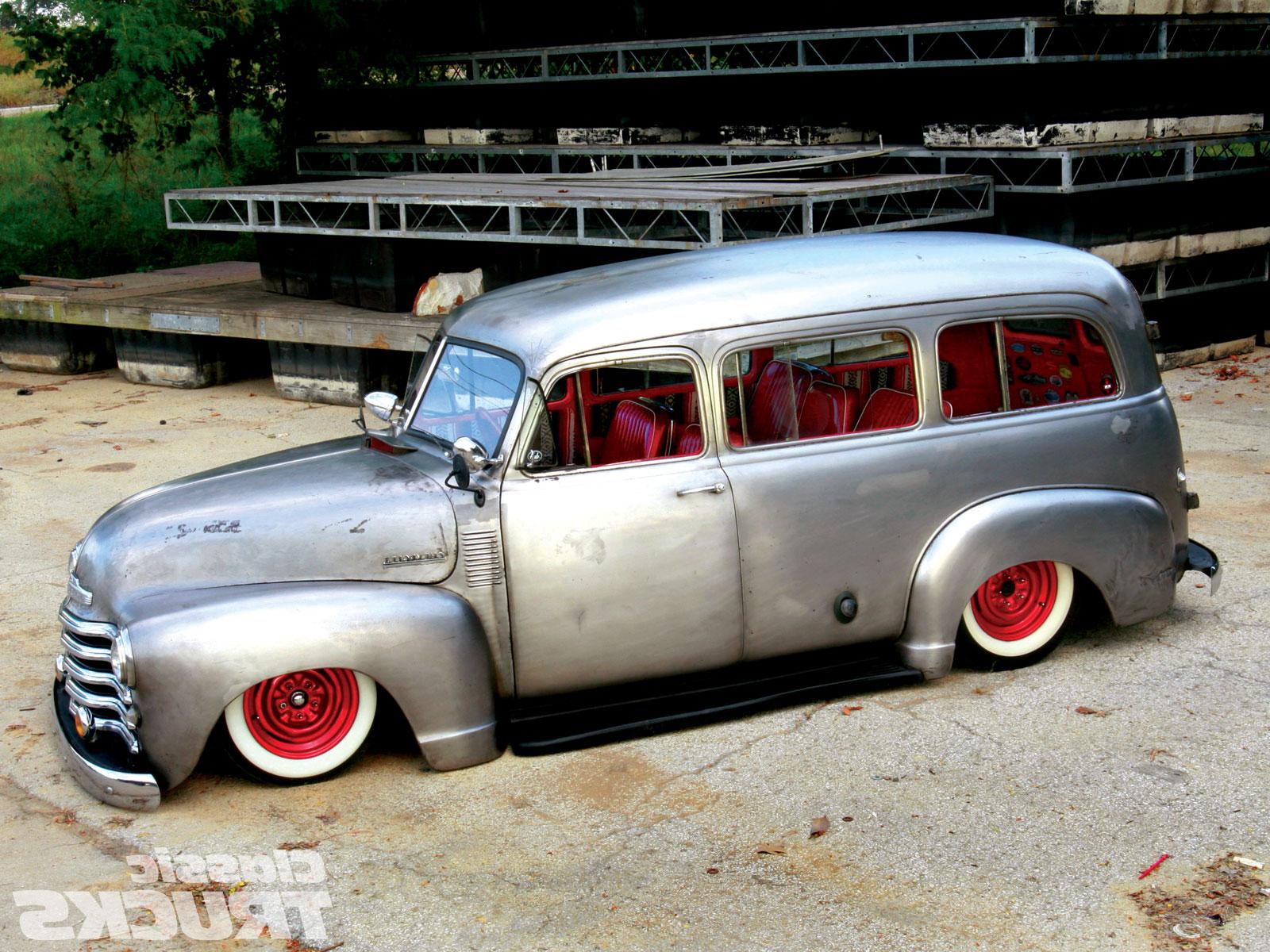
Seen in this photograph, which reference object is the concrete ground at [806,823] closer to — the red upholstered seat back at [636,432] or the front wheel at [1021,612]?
the front wheel at [1021,612]

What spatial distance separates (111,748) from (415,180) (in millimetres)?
10235

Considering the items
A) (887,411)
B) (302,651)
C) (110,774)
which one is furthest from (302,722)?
(887,411)

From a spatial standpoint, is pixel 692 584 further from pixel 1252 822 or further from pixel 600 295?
pixel 1252 822

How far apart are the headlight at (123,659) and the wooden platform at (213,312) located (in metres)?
6.65

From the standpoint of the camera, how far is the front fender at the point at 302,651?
4699 millimetres

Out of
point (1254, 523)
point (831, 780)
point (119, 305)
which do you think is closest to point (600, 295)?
point (831, 780)

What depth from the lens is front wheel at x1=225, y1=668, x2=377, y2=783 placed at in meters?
4.95

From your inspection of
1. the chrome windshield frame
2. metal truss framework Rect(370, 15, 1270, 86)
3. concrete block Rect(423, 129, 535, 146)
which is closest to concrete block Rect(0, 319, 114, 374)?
concrete block Rect(423, 129, 535, 146)

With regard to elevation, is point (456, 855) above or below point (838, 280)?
below

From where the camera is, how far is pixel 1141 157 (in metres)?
12.3

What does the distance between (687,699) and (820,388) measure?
1.45 metres

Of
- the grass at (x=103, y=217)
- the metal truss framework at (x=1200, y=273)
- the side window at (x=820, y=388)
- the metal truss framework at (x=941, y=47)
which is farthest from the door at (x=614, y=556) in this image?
the grass at (x=103, y=217)

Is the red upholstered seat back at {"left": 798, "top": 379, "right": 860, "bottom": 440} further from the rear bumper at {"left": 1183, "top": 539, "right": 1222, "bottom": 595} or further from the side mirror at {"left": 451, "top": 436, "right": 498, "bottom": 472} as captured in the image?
the rear bumper at {"left": 1183, "top": 539, "right": 1222, "bottom": 595}

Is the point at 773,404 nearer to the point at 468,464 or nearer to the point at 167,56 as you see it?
the point at 468,464
